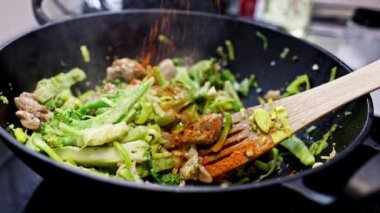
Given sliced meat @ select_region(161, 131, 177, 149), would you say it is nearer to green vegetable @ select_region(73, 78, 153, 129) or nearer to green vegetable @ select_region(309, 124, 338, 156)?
green vegetable @ select_region(73, 78, 153, 129)

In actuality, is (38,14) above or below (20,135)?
above

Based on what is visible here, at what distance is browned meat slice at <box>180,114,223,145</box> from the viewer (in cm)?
94

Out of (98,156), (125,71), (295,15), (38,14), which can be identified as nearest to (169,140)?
(98,156)

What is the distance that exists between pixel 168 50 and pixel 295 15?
24.9 inches

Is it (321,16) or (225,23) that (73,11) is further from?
(321,16)

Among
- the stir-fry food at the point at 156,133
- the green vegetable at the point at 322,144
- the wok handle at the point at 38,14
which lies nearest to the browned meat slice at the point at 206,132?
the stir-fry food at the point at 156,133

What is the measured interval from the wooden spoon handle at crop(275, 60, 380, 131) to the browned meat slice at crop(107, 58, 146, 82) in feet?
1.37

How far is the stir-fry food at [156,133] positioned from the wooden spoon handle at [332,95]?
0.10ft

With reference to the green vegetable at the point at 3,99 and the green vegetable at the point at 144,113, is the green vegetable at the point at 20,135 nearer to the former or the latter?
the green vegetable at the point at 3,99

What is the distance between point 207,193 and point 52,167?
9.5 inches

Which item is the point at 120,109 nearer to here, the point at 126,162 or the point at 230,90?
the point at 126,162

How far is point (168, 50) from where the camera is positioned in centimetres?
131

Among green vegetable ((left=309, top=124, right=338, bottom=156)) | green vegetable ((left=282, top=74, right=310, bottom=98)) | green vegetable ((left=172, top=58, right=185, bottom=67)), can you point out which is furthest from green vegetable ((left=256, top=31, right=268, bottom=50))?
green vegetable ((left=309, top=124, right=338, bottom=156))

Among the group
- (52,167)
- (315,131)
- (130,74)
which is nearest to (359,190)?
(52,167)
